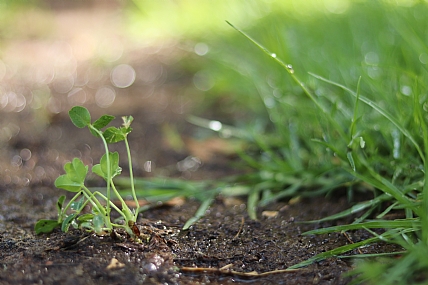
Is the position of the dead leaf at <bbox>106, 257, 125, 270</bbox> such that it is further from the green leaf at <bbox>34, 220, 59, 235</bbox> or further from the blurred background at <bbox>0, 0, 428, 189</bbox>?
the blurred background at <bbox>0, 0, 428, 189</bbox>

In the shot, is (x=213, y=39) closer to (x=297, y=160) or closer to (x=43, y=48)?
(x=43, y=48)

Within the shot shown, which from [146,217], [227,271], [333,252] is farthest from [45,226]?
[333,252]

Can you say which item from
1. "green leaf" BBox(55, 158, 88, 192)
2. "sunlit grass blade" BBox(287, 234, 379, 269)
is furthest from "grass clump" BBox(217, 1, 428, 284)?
"green leaf" BBox(55, 158, 88, 192)

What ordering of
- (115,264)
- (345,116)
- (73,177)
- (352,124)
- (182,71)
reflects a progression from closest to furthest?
1. (115,264)
2. (73,177)
3. (352,124)
4. (345,116)
5. (182,71)

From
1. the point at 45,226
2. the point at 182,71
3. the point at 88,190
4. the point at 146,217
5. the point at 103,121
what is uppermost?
the point at 103,121

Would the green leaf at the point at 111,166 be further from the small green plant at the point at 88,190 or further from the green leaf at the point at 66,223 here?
the green leaf at the point at 66,223

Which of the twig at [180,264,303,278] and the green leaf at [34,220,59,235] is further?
the green leaf at [34,220,59,235]

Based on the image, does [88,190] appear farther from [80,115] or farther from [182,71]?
[182,71]
